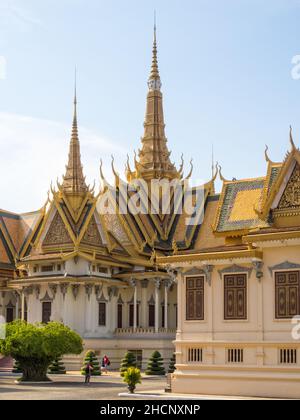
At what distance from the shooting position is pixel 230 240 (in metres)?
33.8

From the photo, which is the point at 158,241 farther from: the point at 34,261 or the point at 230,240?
the point at 230,240

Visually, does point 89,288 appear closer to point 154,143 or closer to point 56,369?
point 56,369

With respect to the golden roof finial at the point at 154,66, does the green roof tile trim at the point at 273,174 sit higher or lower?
lower

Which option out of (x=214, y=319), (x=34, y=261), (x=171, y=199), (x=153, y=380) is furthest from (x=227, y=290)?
(x=171, y=199)

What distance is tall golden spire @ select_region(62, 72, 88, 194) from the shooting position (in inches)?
2314

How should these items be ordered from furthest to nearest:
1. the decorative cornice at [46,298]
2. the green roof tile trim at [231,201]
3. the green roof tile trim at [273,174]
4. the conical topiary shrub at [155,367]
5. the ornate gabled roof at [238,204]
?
1. the decorative cornice at [46,298]
2. the conical topiary shrub at [155,367]
3. the green roof tile trim at [231,201]
4. the ornate gabled roof at [238,204]
5. the green roof tile trim at [273,174]

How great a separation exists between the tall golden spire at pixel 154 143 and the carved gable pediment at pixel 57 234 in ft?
32.1

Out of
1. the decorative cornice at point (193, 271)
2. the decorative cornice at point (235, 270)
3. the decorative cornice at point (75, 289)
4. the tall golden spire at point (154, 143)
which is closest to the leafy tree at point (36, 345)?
the decorative cornice at point (193, 271)

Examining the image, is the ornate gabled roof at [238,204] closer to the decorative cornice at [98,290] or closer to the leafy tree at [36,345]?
the leafy tree at [36,345]

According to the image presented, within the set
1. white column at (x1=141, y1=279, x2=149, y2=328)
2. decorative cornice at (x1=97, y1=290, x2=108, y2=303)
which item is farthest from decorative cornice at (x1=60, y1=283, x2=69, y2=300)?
white column at (x1=141, y1=279, x2=149, y2=328)

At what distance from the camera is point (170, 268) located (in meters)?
31.0

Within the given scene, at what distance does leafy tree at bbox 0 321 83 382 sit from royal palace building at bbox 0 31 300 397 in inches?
237

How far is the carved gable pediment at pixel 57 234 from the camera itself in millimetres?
54875
